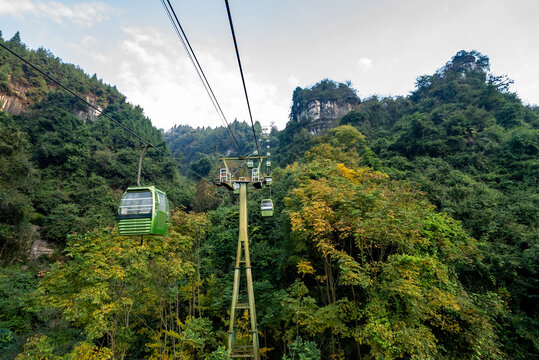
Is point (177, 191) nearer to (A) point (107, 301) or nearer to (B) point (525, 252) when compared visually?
(A) point (107, 301)

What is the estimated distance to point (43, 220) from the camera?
20.4m

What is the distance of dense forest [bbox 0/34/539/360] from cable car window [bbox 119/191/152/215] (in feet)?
7.83

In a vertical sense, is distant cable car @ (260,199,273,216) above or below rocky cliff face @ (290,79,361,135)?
below

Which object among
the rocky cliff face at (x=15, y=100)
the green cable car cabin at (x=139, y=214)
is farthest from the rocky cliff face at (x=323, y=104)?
the green cable car cabin at (x=139, y=214)

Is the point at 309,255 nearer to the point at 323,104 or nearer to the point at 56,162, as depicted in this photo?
the point at 56,162

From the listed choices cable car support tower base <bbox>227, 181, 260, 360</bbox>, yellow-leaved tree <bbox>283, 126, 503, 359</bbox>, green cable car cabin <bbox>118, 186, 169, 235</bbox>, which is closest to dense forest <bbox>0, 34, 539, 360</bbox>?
yellow-leaved tree <bbox>283, 126, 503, 359</bbox>

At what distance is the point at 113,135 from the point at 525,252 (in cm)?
4107

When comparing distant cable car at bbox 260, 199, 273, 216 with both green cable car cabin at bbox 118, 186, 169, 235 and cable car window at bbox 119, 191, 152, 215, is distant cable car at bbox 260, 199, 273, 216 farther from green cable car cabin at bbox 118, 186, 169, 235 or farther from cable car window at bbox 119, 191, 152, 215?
cable car window at bbox 119, 191, 152, 215

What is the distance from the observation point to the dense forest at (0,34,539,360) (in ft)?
22.5

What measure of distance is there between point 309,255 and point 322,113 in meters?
45.0

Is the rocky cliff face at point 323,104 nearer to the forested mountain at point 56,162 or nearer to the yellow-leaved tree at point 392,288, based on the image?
the forested mountain at point 56,162

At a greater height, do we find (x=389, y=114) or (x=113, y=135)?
(x=389, y=114)

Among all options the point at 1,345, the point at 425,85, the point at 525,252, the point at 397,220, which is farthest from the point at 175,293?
the point at 425,85

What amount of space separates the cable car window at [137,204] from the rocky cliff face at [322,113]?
45.9 m
